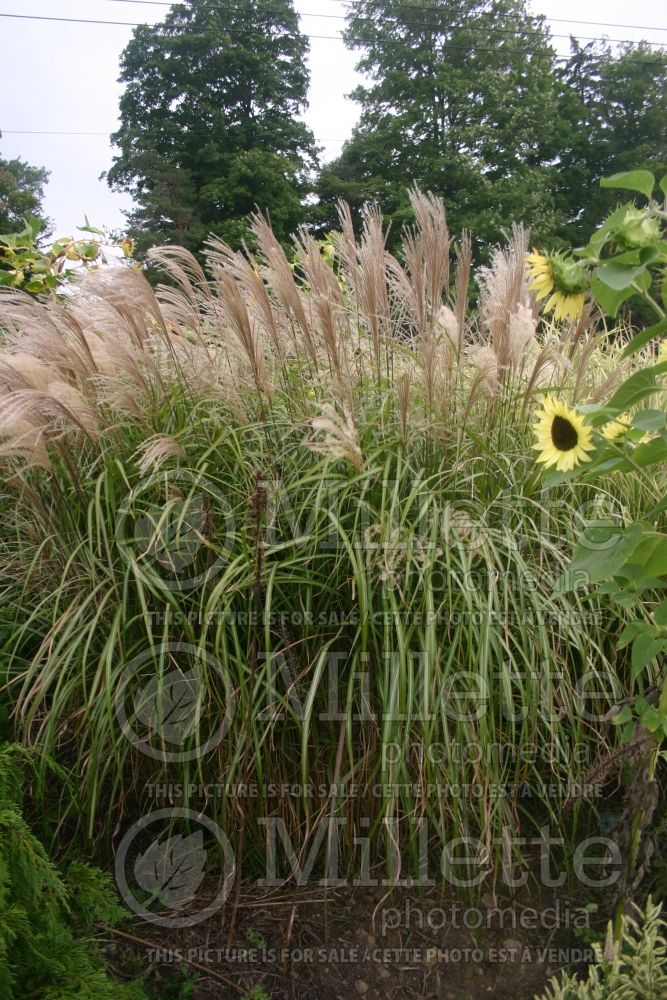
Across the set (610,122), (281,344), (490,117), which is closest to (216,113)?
(490,117)

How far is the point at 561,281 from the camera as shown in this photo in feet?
4.39

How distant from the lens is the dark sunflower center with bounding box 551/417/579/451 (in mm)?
1367

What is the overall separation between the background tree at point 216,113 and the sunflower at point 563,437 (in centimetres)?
1769

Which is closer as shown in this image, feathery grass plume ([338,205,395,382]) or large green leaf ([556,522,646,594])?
large green leaf ([556,522,646,594])

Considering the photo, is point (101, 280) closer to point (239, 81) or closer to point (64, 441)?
point (64, 441)

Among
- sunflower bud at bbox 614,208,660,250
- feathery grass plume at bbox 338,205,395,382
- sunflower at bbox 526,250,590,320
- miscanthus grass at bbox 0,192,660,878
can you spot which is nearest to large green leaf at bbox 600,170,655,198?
sunflower bud at bbox 614,208,660,250

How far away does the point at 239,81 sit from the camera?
21031mm

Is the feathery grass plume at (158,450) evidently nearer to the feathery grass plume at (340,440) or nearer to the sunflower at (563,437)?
the feathery grass plume at (340,440)

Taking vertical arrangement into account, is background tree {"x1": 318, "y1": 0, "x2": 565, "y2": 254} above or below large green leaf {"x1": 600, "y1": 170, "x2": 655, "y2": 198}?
above

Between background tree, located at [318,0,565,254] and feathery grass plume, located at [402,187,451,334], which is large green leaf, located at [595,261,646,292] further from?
background tree, located at [318,0,565,254]

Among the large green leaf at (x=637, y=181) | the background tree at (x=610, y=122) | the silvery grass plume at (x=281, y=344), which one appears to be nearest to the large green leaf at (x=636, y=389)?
the large green leaf at (x=637, y=181)

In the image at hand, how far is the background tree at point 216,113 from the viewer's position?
18203 mm

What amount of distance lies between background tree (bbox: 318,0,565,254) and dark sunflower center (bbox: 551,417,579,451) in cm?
1725

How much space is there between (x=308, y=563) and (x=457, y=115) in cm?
2214
